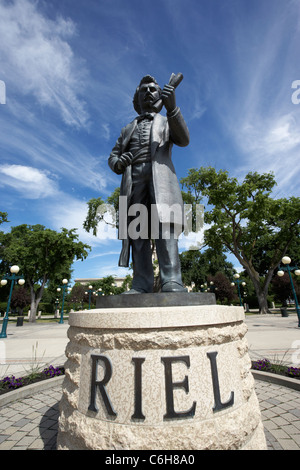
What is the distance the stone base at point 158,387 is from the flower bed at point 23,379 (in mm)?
2803

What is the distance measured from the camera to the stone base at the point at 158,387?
6.01ft

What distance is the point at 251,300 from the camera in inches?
1587

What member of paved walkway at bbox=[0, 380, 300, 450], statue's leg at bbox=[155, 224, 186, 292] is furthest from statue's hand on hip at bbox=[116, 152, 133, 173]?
paved walkway at bbox=[0, 380, 300, 450]

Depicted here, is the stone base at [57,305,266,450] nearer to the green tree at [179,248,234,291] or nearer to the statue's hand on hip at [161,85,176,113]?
the statue's hand on hip at [161,85,176,113]

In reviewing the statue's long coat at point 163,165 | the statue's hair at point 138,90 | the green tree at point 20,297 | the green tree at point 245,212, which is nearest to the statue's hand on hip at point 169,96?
the statue's long coat at point 163,165

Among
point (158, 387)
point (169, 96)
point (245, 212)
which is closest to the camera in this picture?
point (158, 387)

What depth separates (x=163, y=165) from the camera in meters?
3.31

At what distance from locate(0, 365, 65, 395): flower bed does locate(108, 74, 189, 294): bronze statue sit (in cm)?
314

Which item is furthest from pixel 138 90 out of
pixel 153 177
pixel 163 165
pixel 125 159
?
pixel 153 177

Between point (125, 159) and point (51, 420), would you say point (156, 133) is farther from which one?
point (51, 420)

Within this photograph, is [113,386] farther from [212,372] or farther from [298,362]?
[298,362]

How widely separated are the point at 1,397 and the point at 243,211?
852 inches

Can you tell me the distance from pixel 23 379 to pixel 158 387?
4.03m
